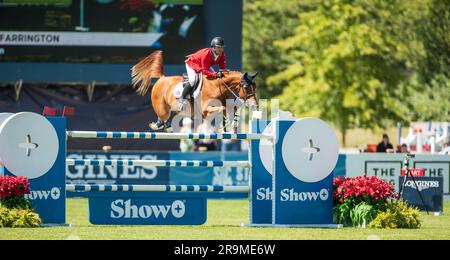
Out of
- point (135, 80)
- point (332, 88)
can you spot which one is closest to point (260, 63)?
point (332, 88)

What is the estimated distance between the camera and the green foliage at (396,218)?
10.2 m

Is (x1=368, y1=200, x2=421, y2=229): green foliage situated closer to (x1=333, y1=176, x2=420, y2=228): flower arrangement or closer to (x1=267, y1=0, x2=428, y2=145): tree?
(x1=333, y1=176, x2=420, y2=228): flower arrangement

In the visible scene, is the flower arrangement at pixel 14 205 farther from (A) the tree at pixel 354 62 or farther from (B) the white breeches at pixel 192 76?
(A) the tree at pixel 354 62

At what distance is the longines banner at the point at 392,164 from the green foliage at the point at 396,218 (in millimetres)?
6522

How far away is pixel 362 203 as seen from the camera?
10469 mm

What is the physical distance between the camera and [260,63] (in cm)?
4209

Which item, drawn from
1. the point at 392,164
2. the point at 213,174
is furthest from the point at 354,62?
the point at 392,164

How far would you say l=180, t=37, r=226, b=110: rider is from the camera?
36.3 ft

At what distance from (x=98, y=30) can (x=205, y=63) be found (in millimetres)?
6606

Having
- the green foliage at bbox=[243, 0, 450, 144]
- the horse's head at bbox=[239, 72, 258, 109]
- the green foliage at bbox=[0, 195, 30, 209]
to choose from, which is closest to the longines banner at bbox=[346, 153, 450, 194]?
the horse's head at bbox=[239, 72, 258, 109]

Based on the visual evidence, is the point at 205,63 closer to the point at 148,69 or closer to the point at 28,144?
the point at 148,69

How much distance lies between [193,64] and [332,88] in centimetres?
1910

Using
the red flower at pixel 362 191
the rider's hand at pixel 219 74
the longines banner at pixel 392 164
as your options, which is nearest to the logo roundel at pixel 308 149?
the red flower at pixel 362 191
